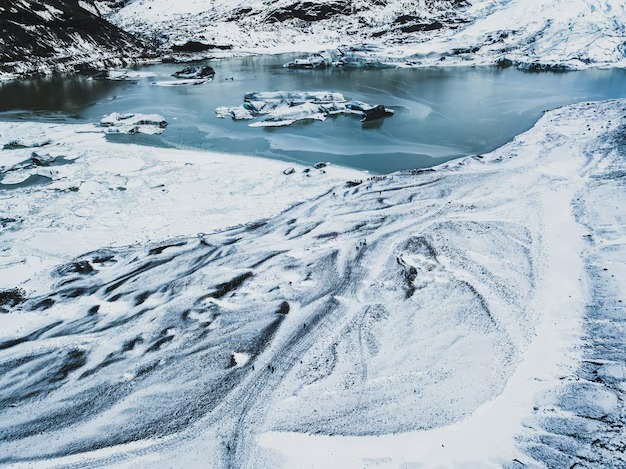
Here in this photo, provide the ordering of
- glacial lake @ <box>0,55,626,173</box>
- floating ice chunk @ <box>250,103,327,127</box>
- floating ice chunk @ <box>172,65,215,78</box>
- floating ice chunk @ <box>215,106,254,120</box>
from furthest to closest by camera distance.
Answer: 1. floating ice chunk @ <box>172,65,215,78</box>
2. floating ice chunk @ <box>215,106,254,120</box>
3. floating ice chunk @ <box>250,103,327,127</box>
4. glacial lake @ <box>0,55,626,173</box>

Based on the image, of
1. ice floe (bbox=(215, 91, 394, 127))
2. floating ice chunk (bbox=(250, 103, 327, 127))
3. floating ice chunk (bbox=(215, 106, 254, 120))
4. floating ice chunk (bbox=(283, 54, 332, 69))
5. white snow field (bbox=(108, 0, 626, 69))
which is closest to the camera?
floating ice chunk (bbox=(250, 103, 327, 127))

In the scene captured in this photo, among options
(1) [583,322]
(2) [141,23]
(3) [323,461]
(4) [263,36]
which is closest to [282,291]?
(3) [323,461]

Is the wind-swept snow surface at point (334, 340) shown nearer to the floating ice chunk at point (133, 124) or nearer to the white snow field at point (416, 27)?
the floating ice chunk at point (133, 124)

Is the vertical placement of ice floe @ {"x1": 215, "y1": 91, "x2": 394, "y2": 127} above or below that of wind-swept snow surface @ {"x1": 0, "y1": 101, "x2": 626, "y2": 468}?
above

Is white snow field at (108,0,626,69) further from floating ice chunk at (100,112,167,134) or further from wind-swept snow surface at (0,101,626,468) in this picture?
wind-swept snow surface at (0,101,626,468)

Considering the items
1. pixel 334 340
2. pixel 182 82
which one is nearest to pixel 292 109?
pixel 182 82

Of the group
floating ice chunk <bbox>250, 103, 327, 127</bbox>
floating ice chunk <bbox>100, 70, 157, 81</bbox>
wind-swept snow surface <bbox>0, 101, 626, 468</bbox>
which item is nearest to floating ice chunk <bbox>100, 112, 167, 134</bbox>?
floating ice chunk <bbox>250, 103, 327, 127</bbox>

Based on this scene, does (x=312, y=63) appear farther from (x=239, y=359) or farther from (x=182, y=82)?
(x=239, y=359)
